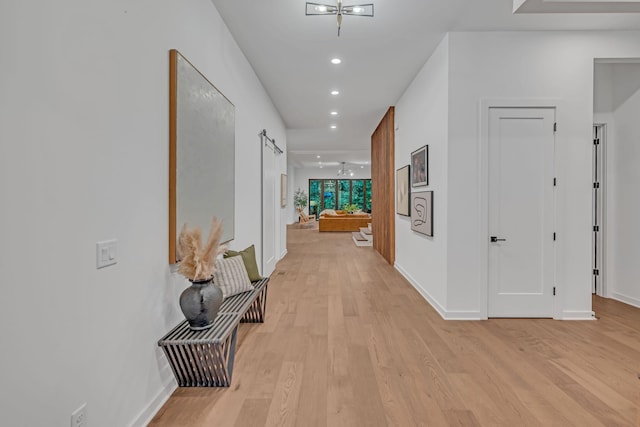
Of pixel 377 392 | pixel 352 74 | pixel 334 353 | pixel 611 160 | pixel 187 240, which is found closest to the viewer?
pixel 187 240

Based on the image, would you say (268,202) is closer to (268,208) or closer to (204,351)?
(268,208)

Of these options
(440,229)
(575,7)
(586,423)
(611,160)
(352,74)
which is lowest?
(586,423)

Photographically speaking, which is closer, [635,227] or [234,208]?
[234,208]

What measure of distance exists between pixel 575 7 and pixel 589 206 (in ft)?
6.81

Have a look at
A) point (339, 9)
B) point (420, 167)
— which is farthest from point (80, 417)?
point (420, 167)

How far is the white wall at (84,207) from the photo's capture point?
1104mm

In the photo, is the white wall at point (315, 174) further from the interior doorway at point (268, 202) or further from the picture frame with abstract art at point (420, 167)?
the picture frame with abstract art at point (420, 167)

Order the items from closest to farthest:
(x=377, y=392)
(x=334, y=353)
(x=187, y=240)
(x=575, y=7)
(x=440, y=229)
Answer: (x=187, y=240) → (x=377, y=392) → (x=575, y=7) → (x=334, y=353) → (x=440, y=229)

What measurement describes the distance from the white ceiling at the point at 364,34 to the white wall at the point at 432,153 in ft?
0.82

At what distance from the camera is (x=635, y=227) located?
3.88m

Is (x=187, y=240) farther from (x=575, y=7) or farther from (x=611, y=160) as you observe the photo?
(x=611, y=160)

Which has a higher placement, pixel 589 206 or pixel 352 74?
pixel 352 74

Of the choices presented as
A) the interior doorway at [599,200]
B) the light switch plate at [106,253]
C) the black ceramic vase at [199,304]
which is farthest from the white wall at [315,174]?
the light switch plate at [106,253]

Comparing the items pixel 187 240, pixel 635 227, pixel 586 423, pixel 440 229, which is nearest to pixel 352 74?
pixel 440 229
